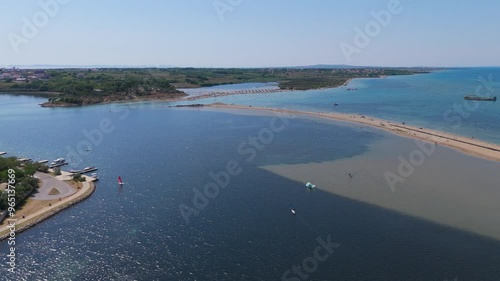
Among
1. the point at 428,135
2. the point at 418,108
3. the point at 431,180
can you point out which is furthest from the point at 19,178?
the point at 418,108

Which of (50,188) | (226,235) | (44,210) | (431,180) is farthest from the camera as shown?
(431,180)

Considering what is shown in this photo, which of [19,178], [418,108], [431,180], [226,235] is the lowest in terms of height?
[226,235]

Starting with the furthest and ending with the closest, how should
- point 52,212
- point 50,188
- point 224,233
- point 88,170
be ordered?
point 88,170, point 50,188, point 52,212, point 224,233

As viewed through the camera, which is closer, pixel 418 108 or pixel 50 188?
pixel 50 188

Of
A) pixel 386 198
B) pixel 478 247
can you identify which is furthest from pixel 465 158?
pixel 478 247

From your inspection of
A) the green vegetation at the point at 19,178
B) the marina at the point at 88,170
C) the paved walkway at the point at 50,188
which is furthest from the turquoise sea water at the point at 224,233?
the green vegetation at the point at 19,178

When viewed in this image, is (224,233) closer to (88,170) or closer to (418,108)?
(88,170)
